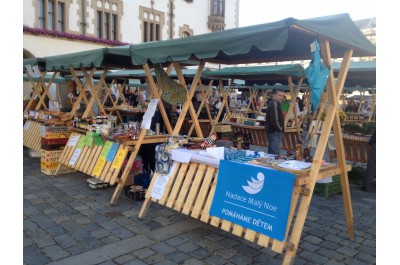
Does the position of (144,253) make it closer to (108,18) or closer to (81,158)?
(81,158)

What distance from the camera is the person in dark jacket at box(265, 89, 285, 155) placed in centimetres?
743

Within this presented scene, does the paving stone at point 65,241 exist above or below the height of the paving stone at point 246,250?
above

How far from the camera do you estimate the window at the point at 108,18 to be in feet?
82.1

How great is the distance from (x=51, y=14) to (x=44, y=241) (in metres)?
22.4

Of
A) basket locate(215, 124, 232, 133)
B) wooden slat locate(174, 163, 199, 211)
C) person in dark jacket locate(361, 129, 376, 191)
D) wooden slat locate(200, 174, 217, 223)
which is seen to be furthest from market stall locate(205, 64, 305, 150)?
wooden slat locate(200, 174, 217, 223)

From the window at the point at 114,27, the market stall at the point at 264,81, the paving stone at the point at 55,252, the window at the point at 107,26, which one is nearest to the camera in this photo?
the paving stone at the point at 55,252

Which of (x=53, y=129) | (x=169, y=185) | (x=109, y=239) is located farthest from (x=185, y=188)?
(x=53, y=129)

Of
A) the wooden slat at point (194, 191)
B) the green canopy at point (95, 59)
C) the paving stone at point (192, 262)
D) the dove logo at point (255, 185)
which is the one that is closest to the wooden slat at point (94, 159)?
the green canopy at point (95, 59)

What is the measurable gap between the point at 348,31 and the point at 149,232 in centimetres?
339

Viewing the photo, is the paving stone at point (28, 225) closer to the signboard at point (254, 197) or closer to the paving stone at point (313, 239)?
the signboard at point (254, 197)

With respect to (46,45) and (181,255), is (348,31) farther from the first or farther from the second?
(46,45)

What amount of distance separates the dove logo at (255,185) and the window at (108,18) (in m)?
24.3

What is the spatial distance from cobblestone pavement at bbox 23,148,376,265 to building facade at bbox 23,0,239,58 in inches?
758

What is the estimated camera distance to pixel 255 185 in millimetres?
3588
